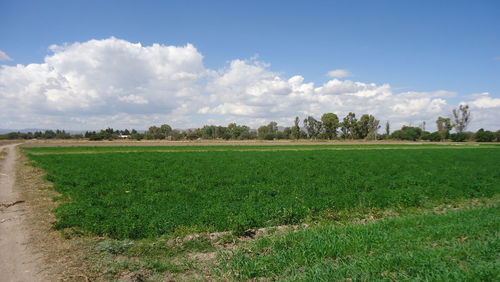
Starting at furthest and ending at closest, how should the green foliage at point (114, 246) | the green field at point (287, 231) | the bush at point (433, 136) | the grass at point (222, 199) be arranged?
the bush at point (433, 136), the grass at point (222, 199), the green foliage at point (114, 246), the green field at point (287, 231)

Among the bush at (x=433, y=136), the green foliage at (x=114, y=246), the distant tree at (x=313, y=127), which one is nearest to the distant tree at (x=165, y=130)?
the distant tree at (x=313, y=127)

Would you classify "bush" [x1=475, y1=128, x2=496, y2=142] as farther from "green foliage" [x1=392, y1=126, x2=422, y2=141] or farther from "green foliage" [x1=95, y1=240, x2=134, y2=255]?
"green foliage" [x1=95, y1=240, x2=134, y2=255]

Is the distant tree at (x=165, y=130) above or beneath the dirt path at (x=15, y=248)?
above

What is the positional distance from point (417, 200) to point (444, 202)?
145 centimetres

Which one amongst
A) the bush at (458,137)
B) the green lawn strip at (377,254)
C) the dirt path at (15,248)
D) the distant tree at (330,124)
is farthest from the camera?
the distant tree at (330,124)

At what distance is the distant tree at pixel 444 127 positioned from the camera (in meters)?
138

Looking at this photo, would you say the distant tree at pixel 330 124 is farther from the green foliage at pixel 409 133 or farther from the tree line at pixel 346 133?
the green foliage at pixel 409 133

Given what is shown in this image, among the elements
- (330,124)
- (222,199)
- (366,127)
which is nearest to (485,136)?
(366,127)

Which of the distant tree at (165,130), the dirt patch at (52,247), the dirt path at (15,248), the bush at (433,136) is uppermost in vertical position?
the distant tree at (165,130)

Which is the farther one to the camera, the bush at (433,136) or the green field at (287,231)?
the bush at (433,136)

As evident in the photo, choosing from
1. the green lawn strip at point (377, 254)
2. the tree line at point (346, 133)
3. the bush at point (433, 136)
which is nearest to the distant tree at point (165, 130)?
the tree line at point (346, 133)

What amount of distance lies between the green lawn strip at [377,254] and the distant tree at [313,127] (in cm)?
14465

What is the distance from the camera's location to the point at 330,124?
146 m

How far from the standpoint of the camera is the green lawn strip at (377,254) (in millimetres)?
5668
